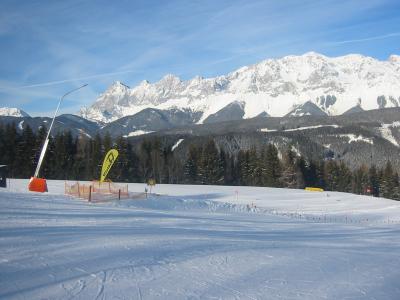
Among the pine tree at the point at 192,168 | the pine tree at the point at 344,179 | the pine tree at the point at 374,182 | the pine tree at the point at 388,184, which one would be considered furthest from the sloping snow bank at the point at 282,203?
the pine tree at the point at 374,182

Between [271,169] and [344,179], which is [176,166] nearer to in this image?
[271,169]

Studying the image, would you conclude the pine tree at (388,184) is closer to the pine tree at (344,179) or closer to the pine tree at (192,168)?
the pine tree at (344,179)

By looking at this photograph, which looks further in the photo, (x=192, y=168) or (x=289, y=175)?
(x=192, y=168)

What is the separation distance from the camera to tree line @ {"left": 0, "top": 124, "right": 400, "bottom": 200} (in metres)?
65.9

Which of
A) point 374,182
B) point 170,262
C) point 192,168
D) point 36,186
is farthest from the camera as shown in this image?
point 374,182

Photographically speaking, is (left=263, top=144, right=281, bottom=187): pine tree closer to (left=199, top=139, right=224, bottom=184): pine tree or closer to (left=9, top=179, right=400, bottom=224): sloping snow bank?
(left=199, top=139, right=224, bottom=184): pine tree

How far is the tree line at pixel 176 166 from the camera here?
65.9 metres

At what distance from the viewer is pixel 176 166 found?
8394cm

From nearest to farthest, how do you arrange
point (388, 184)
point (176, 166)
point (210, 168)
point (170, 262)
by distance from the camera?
point (170, 262) < point (210, 168) < point (176, 166) < point (388, 184)

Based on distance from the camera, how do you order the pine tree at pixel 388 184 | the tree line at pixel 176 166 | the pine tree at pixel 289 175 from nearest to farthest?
1. the tree line at pixel 176 166
2. the pine tree at pixel 289 175
3. the pine tree at pixel 388 184

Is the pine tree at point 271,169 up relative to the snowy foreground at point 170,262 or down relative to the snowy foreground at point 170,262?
up

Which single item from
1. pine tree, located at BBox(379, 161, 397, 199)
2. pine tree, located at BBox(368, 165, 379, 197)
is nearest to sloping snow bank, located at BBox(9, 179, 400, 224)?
pine tree, located at BBox(379, 161, 397, 199)

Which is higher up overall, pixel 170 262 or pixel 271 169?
pixel 271 169

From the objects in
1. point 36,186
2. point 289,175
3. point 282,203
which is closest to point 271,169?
point 289,175
